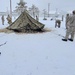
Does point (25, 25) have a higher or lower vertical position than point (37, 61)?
higher

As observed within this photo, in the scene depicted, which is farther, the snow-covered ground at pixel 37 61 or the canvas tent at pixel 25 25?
the canvas tent at pixel 25 25

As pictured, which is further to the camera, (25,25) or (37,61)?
(25,25)

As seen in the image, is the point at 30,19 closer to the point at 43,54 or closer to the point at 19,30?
the point at 19,30

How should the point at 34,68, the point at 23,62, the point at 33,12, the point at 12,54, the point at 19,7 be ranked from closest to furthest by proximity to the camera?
the point at 34,68 → the point at 23,62 → the point at 12,54 → the point at 19,7 → the point at 33,12

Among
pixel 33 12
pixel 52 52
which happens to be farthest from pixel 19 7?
pixel 52 52

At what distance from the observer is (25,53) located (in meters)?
8.99

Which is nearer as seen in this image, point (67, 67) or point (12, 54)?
point (67, 67)

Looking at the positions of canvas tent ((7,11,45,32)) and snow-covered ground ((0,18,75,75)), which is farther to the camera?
canvas tent ((7,11,45,32))

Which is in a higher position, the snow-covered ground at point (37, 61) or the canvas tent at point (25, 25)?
the canvas tent at point (25, 25)

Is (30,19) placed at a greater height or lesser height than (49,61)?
greater

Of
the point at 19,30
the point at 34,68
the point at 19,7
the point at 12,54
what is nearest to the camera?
the point at 34,68

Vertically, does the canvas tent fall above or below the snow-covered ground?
above

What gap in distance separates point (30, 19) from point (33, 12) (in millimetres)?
70008

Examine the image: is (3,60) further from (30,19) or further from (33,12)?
(33,12)
